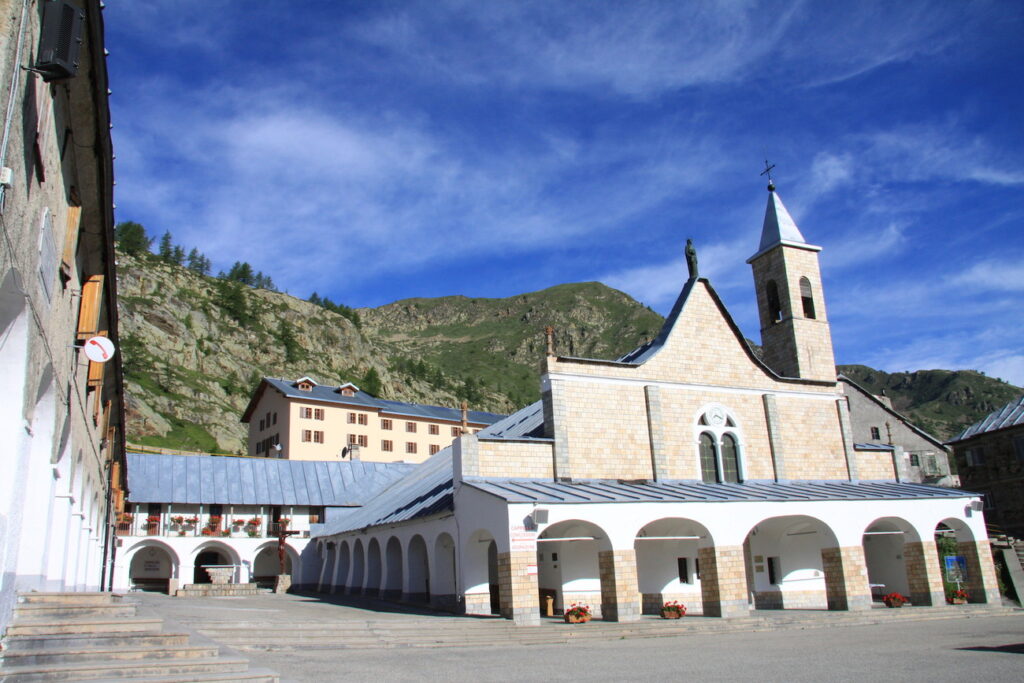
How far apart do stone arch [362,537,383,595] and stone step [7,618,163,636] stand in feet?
67.5

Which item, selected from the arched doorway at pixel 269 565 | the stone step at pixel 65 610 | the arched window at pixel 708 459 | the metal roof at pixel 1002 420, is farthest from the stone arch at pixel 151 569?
the metal roof at pixel 1002 420

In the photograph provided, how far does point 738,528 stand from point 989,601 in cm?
974

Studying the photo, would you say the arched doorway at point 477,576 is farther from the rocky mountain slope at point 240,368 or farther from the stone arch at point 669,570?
the rocky mountain slope at point 240,368

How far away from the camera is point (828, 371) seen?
1194 inches

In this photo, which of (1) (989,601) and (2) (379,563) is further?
(2) (379,563)

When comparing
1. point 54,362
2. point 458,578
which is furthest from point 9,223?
point 458,578

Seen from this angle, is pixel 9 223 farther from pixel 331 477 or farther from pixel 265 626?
pixel 331 477

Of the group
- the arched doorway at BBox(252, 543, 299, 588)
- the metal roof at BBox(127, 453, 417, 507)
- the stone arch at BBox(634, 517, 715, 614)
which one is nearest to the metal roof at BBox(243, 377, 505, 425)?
the metal roof at BBox(127, 453, 417, 507)

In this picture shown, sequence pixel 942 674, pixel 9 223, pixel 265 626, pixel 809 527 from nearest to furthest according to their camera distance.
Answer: pixel 9 223 → pixel 942 674 → pixel 265 626 → pixel 809 527

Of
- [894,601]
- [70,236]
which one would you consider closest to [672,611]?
[894,601]

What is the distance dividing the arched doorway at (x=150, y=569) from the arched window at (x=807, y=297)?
115 ft

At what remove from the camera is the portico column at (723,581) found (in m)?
20.8

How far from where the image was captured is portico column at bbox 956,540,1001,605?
2441cm

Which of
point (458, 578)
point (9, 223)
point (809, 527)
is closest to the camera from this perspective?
point (9, 223)
